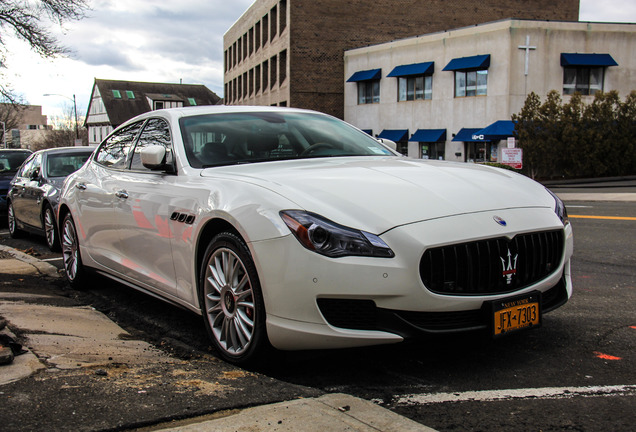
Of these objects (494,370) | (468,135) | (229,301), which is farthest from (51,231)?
(468,135)

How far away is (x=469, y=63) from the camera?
3588 cm

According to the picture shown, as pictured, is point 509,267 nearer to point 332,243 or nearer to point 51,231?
point 332,243

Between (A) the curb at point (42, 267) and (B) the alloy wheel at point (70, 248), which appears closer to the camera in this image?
(B) the alloy wheel at point (70, 248)

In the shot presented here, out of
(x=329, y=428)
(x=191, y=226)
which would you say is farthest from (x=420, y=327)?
(x=191, y=226)

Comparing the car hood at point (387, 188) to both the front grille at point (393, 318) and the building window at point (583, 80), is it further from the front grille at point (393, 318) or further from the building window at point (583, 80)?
the building window at point (583, 80)

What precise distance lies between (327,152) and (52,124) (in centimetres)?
11557

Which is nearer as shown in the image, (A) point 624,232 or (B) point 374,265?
(B) point 374,265

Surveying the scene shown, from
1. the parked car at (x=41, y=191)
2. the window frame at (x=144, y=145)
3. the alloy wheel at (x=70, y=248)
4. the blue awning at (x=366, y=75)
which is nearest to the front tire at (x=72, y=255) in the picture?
the alloy wheel at (x=70, y=248)

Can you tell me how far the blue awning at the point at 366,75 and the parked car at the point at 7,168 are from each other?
29.5 m

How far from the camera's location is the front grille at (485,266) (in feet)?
10.8

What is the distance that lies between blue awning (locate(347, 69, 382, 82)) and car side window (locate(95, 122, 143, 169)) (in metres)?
37.3

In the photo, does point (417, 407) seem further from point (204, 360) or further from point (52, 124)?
point (52, 124)

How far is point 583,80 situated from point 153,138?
34.9 m

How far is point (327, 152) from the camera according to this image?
16.2 ft
